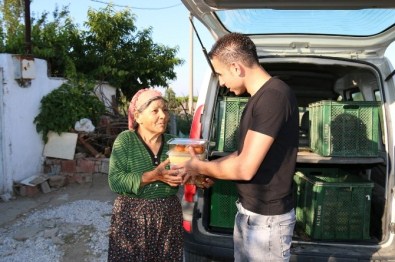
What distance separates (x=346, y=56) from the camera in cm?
311

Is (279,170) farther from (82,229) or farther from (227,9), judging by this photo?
(82,229)

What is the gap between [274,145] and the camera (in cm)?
195

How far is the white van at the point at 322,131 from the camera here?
2824mm

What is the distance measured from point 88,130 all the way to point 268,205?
622 centimetres

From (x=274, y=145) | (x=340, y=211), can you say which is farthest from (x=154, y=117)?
(x=340, y=211)

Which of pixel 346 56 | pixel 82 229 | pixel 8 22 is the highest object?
pixel 8 22

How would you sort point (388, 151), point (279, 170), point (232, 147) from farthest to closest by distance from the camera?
point (232, 147)
point (388, 151)
point (279, 170)

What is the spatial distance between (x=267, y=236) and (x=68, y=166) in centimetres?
602

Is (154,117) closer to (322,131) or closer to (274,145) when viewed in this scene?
(274,145)

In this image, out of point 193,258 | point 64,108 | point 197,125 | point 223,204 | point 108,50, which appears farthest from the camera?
point 108,50

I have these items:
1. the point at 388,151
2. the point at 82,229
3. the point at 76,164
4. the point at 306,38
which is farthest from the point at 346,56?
the point at 76,164

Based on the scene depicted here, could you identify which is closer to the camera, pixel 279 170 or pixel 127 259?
pixel 279 170

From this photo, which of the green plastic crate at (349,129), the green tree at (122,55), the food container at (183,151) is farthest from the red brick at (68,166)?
the food container at (183,151)

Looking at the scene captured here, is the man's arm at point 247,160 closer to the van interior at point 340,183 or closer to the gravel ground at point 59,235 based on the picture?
the van interior at point 340,183
